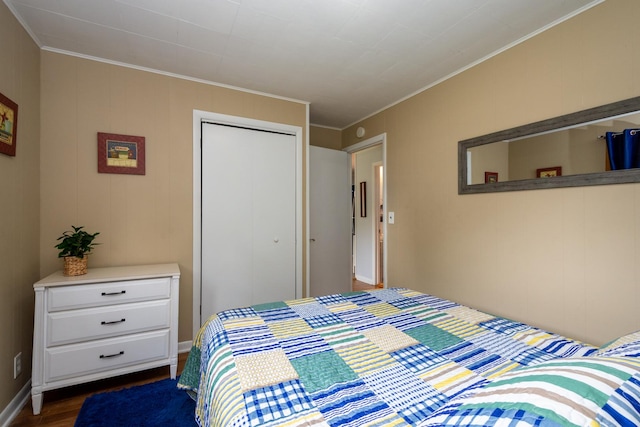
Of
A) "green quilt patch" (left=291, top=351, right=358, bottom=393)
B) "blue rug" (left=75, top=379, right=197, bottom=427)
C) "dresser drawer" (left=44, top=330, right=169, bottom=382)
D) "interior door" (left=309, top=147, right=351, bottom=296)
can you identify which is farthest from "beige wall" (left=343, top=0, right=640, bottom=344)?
"dresser drawer" (left=44, top=330, right=169, bottom=382)

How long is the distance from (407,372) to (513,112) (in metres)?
1.93

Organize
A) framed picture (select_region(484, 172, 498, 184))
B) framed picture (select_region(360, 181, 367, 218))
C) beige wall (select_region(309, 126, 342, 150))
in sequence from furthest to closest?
framed picture (select_region(360, 181, 367, 218))
beige wall (select_region(309, 126, 342, 150))
framed picture (select_region(484, 172, 498, 184))

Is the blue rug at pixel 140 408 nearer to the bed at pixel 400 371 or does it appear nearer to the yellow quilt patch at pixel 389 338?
the bed at pixel 400 371

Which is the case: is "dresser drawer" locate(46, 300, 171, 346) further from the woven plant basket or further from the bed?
the bed

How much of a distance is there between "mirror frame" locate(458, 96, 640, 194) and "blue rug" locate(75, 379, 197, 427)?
254 cm

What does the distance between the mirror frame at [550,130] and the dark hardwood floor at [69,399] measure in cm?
283

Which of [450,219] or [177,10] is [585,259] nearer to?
[450,219]

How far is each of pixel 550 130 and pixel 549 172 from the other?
27cm

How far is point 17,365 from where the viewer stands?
5.94 ft

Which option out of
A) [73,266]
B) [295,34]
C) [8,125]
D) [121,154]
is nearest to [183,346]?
[73,266]

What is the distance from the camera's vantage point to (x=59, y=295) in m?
1.80

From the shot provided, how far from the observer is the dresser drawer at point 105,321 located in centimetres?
180

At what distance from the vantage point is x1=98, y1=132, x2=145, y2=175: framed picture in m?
2.28

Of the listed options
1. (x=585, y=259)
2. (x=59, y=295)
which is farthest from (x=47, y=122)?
(x=585, y=259)
